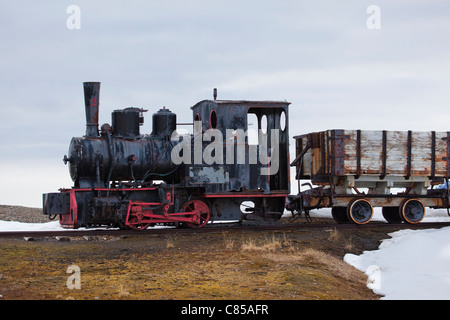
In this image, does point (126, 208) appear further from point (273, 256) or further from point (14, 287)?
point (14, 287)

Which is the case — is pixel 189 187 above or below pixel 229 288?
above

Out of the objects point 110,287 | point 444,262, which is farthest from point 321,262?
point 110,287

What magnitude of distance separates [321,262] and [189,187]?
16.1 feet

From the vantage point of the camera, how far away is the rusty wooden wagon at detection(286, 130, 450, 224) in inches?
599

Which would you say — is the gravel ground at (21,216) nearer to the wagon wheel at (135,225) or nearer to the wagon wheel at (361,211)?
the wagon wheel at (135,225)

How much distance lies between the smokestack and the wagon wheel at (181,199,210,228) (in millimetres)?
2911

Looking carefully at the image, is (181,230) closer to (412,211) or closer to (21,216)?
(412,211)

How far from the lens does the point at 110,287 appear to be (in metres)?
7.50

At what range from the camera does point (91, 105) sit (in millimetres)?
13203

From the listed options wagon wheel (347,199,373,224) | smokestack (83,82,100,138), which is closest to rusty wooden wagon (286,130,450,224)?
wagon wheel (347,199,373,224)

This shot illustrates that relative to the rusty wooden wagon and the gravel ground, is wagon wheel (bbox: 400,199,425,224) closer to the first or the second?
the rusty wooden wagon

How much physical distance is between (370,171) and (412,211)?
195cm
